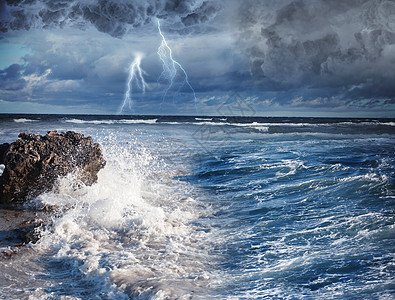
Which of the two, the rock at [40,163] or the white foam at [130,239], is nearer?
the white foam at [130,239]

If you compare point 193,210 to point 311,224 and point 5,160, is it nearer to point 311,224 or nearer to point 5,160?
point 311,224

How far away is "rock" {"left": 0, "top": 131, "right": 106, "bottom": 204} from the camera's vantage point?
680 cm

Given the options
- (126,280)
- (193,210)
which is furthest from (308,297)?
(193,210)

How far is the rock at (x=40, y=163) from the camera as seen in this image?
6.80 m

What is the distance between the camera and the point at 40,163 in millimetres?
7062

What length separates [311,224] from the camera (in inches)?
246

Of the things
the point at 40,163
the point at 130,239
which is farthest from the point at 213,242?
the point at 40,163

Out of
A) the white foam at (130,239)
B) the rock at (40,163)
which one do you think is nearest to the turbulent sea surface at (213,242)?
the white foam at (130,239)

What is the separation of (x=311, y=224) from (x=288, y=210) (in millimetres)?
969

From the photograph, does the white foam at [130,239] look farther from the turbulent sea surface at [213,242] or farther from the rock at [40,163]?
the rock at [40,163]

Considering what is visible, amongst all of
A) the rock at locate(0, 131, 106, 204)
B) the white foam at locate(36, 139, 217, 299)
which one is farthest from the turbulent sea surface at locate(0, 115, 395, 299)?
the rock at locate(0, 131, 106, 204)

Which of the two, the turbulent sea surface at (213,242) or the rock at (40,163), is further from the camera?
the rock at (40,163)

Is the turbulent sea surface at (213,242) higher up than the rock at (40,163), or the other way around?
the rock at (40,163)

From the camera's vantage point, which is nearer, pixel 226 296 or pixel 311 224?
pixel 226 296
